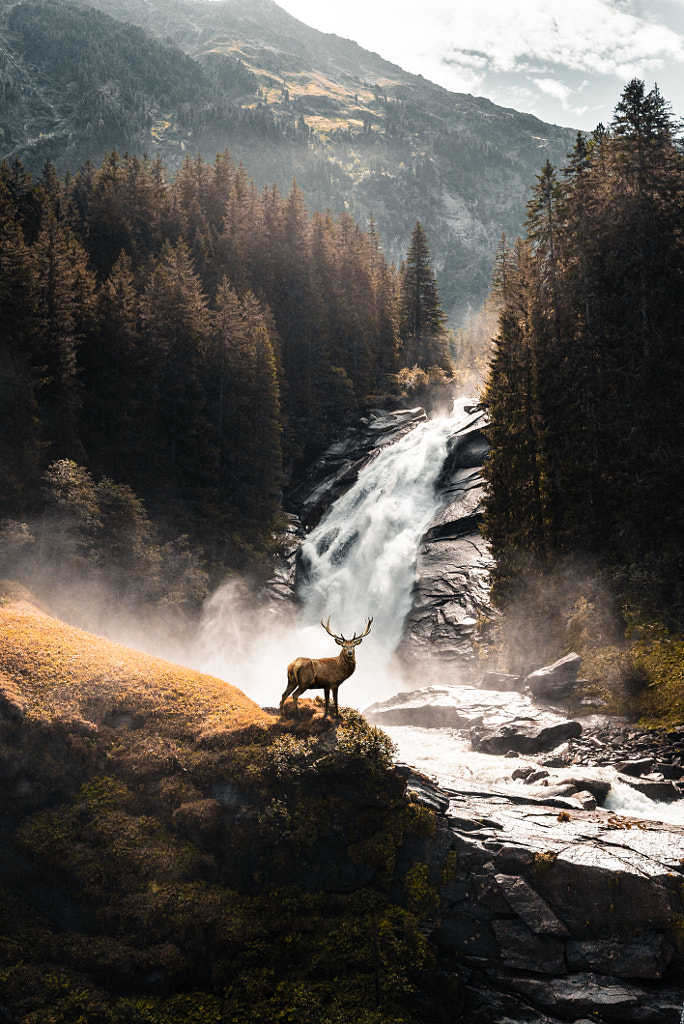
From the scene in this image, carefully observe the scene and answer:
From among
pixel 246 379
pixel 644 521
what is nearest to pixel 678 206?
pixel 644 521

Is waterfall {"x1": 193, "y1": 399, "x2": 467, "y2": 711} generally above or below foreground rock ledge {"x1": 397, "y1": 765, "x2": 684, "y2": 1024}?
above

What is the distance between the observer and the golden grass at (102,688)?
12078 mm

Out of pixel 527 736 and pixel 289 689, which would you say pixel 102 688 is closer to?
pixel 289 689

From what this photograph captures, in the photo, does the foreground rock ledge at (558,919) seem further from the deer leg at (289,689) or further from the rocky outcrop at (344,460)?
the rocky outcrop at (344,460)

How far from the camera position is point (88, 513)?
31.3 m

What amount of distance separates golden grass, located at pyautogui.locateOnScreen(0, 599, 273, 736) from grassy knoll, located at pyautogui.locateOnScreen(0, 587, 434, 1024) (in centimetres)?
4

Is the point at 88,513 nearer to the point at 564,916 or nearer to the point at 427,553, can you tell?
the point at 427,553

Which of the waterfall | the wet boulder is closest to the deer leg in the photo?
the wet boulder

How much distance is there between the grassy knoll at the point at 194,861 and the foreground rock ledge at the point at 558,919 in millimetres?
700

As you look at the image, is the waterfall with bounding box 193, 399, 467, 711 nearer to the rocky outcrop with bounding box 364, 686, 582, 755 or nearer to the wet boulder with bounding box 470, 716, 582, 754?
the rocky outcrop with bounding box 364, 686, 582, 755

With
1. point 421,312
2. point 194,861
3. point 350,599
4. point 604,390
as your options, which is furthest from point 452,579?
point 421,312

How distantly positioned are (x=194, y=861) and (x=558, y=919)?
6.16 meters

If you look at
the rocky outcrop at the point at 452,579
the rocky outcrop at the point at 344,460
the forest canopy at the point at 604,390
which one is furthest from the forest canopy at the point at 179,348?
the forest canopy at the point at 604,390

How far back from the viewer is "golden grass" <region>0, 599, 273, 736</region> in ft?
39.6
